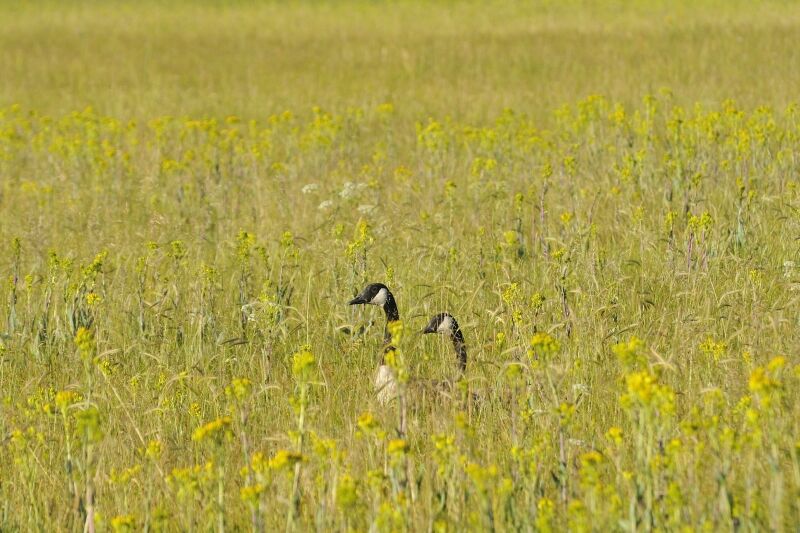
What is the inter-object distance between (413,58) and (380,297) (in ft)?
43.7

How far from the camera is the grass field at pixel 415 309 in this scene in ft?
10.4

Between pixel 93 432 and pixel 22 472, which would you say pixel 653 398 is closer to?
pixel 93 432

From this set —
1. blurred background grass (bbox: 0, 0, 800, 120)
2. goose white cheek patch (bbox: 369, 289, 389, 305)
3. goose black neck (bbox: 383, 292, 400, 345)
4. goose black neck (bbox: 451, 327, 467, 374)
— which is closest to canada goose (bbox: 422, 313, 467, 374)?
goose black neck (bbox: 451, 327, 467, 374)

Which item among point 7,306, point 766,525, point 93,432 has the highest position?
point 93,432

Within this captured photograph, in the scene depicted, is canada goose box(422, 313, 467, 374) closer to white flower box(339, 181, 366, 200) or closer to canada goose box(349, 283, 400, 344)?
canada goose box(349, 283, 400, 344)

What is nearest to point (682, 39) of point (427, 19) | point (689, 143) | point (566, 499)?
point (427, 19)

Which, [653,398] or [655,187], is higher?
[653,398]

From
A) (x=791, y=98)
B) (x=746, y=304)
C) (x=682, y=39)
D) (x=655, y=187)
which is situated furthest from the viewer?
(x=682, y=39)

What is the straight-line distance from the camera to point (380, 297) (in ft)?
17.8

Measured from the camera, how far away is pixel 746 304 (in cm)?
491

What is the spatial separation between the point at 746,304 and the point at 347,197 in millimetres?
4096

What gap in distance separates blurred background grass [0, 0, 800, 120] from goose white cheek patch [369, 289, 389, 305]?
8343mm

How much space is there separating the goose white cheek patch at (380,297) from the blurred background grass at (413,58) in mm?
8343

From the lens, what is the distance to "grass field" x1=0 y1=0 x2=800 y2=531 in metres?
3.16
